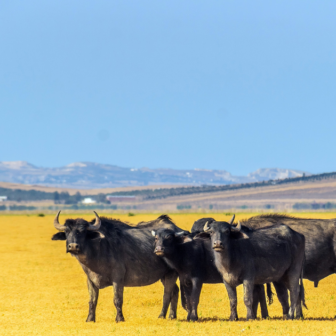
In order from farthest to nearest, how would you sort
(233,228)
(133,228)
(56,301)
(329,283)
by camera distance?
1. (329,283)
2. (56,301)
3. (133,228)
4. (233,228)

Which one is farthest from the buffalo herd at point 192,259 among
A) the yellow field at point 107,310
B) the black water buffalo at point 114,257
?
the yellow field at point 107,310

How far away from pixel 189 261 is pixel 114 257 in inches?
77.5

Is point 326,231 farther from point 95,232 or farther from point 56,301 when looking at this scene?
point 56,301

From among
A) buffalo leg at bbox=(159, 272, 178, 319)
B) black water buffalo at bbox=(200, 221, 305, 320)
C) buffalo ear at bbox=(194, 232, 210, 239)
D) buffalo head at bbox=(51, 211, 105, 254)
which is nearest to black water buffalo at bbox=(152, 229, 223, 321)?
buffalo ear at bbox=(194, 232, 210, 239)

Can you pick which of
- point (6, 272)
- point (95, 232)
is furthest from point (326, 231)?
point (6, 272)

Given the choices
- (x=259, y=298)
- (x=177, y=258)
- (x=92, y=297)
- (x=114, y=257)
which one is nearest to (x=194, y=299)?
(x=177, y=258)

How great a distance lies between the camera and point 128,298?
935 inches

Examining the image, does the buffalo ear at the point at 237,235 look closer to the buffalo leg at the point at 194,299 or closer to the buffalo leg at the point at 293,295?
the buffalo leg at the point at 194,299

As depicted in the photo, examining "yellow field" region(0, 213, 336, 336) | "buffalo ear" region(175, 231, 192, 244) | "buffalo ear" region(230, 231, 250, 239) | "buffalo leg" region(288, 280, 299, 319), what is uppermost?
"buffalo ear" region(230, 231, 250, 239)

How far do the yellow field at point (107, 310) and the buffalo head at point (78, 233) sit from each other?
2.01m

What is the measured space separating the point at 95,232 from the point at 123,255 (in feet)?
3.42

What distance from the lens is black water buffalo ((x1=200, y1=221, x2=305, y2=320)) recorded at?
56.4 ft

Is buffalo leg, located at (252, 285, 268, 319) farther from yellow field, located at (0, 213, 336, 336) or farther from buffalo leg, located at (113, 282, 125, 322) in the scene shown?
buffalo leg, located at (113, 282, 125, 322)

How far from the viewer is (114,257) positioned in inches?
706
